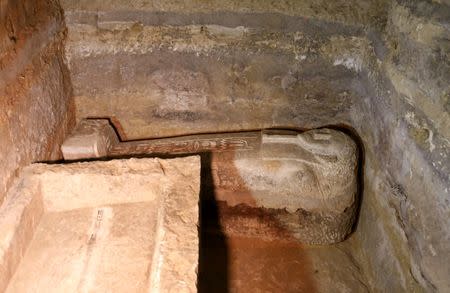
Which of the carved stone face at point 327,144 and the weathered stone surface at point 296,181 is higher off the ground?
the carved stone face at point 327,144

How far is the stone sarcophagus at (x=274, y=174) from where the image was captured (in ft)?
7.63

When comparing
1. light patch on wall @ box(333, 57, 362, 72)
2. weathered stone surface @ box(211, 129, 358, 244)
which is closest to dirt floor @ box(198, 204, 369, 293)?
weathered stone surface @ box(211, 129, 358, 244)

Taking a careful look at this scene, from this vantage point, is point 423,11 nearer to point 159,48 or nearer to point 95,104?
point 159,48

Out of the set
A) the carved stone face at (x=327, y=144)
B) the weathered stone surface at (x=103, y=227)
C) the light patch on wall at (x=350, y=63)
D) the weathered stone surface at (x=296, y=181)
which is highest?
the light patch on wall at (x=350, y=63)

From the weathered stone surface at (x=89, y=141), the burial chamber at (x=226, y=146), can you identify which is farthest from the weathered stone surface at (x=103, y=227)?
the weathered stone surface at (x=89, y=141)

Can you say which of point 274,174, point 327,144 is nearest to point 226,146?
point 274,174

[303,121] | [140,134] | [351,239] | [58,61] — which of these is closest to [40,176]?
[58,61]

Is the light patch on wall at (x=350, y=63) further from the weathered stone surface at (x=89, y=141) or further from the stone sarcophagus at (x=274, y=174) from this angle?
the weathered stone surface at (x=89, y=141)

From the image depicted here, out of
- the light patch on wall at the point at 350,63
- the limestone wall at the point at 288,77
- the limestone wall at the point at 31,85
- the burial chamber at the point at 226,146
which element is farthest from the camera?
the light patch on wall at the point at 350,63

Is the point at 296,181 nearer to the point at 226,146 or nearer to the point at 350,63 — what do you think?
the point at 226,146

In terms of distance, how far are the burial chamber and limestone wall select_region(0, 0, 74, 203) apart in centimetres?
1

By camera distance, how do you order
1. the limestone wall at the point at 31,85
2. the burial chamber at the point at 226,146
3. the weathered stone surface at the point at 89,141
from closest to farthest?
1. the burial chamber at the point at 226,146
2. the limestone wall at the point at 31,85
3. the weathered stone surface at the point at 89,141

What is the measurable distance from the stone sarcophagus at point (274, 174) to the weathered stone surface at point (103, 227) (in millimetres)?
716

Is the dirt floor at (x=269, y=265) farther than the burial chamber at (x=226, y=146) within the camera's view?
Yes
